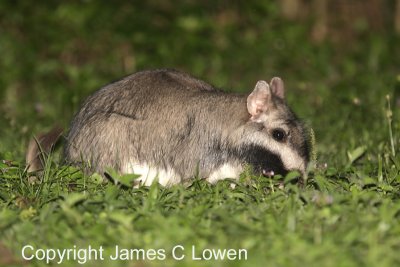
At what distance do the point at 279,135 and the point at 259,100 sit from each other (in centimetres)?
33

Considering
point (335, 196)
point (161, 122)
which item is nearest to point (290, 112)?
point (161, 122)

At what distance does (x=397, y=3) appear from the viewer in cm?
1484

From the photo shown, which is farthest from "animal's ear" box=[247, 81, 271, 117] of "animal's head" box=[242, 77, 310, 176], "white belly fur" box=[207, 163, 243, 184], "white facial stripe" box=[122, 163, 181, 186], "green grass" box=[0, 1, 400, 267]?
"white facial stripe" box=[122, 163, 181, 186]

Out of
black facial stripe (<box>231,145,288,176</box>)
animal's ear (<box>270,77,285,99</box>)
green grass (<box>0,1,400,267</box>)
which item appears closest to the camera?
green grass (<box>0,1,400,267</box>)

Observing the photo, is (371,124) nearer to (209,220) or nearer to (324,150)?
(324,150)

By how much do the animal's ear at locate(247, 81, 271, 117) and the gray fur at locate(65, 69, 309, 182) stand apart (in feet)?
0.24

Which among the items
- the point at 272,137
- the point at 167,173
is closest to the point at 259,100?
the point at 272,137

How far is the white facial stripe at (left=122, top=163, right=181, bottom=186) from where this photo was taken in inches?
277

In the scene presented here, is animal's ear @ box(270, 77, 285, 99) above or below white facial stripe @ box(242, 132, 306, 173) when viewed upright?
above

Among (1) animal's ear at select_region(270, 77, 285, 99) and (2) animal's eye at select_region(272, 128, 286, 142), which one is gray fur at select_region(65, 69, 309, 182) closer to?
(2) animal's eye at select_region(272, 128, 286, 142)

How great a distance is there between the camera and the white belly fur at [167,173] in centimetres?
702

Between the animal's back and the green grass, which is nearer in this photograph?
the green grass

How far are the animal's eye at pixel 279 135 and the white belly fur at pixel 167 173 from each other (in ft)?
1.25

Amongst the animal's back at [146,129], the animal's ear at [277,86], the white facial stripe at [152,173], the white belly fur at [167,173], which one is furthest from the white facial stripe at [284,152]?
the white facial stripe at [152,173]
